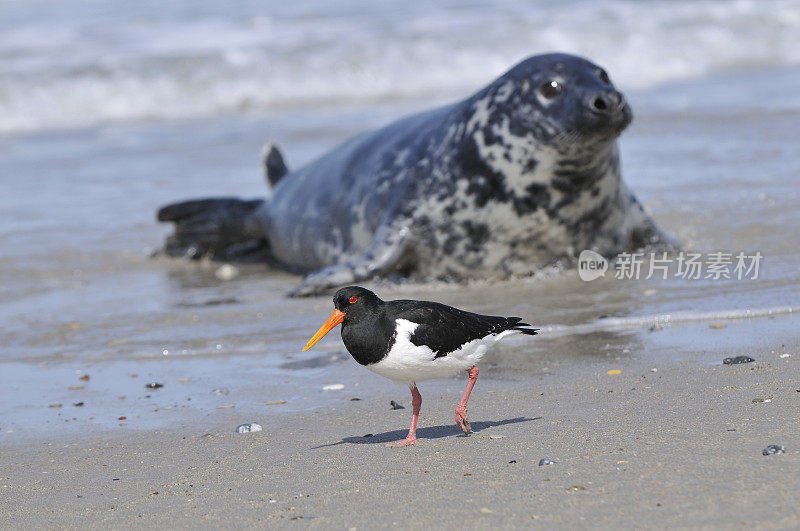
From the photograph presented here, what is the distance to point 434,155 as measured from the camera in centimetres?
720

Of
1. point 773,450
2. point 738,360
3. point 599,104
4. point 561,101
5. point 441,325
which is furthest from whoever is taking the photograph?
point 561,101

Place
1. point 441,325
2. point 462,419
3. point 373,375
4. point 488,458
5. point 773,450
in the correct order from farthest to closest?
point 373,375, point 462,419, point 441,325, point 488,458, point 773,450

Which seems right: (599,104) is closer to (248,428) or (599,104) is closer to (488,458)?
(248,428)

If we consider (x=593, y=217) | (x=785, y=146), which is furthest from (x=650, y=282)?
(x=785, y=146)

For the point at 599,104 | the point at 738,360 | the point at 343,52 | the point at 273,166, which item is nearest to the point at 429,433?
the point at 738,360

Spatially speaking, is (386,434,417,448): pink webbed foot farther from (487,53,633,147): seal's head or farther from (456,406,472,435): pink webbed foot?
(487,53,633,147): seal's head

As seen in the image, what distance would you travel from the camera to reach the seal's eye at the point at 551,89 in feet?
21.5

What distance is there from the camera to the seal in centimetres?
657

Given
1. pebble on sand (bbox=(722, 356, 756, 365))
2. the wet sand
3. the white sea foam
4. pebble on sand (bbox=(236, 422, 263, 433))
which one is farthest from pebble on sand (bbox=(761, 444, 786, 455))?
the white sea foam

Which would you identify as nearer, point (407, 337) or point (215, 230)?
point (407, 337)

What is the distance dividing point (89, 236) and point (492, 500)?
22.0ft

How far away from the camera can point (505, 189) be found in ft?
22.4

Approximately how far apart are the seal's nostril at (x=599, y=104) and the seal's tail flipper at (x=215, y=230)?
135 inches

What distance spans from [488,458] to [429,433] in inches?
19.9
